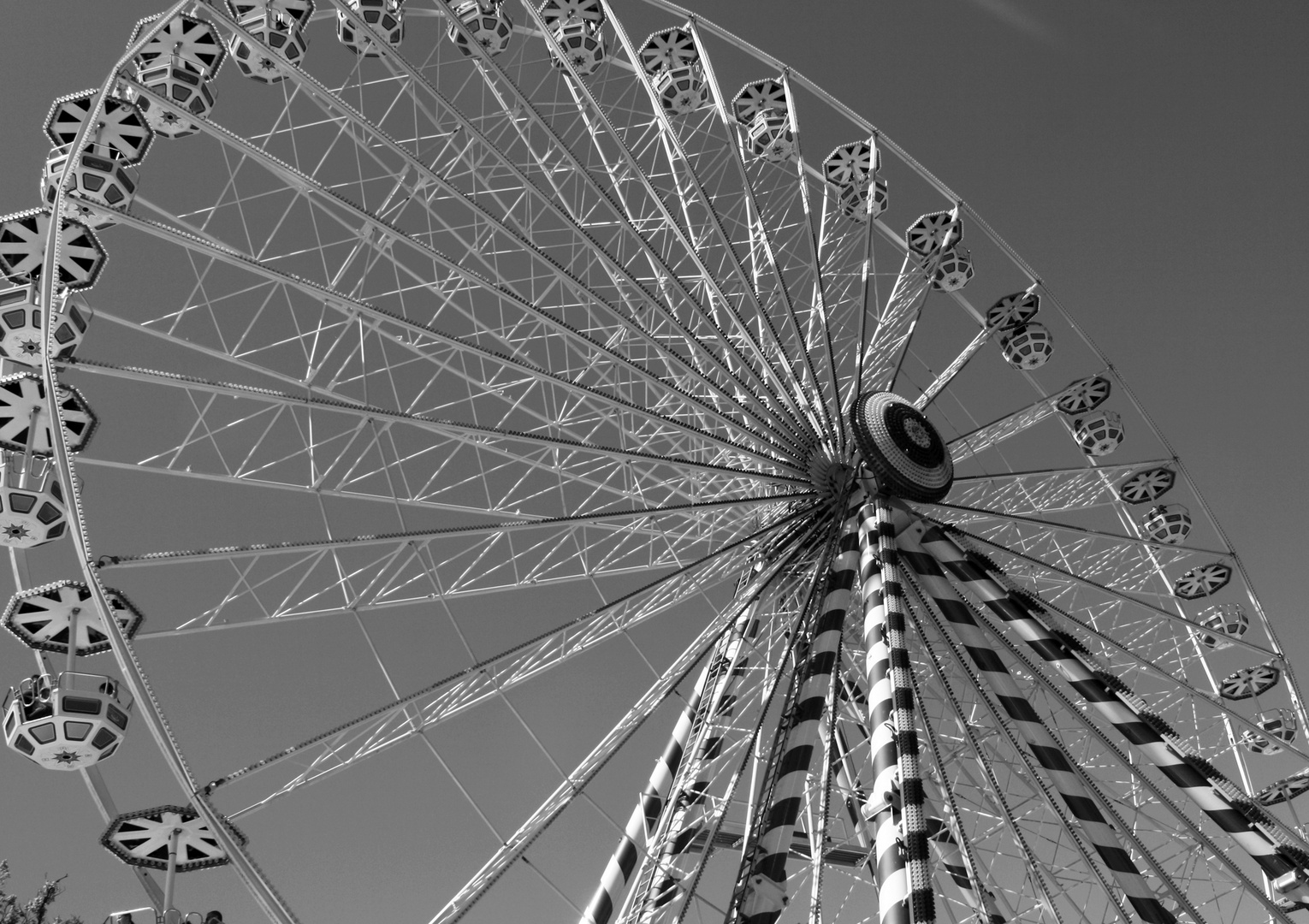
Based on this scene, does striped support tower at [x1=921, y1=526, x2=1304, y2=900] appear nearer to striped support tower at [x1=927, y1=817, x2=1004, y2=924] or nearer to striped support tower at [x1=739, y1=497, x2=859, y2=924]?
striped support tower at [x1=739, y1=497, x2=859, y2=924]

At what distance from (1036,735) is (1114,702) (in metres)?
1.37

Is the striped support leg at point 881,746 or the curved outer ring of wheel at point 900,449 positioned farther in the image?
the curved outer ring of wheel at point 900,449

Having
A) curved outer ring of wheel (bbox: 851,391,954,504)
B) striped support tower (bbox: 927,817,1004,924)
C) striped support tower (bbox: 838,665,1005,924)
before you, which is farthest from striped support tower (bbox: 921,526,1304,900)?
striped support tower (bbox: 927,817,1004,924)

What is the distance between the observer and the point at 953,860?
61.6 ft

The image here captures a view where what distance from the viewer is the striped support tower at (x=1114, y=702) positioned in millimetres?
14594

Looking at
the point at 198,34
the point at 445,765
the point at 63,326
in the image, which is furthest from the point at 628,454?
the point at 198,34

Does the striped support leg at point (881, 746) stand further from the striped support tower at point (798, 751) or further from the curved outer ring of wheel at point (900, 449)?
the curved outer ring of wheel at point (900, 449)

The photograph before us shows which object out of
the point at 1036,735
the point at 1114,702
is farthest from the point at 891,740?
the point at 1114,702

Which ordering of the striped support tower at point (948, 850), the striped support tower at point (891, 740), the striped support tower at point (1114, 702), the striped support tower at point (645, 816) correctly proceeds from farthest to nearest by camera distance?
the striped support tower at point (645, 816) → the striped support tower at point (948, 850) → the striped support tower at point (1114, 702) → the striped support tower at point (891, 740)

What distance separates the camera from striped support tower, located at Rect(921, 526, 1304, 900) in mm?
14594

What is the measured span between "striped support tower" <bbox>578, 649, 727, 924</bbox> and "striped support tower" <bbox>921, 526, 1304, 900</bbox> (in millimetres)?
3545

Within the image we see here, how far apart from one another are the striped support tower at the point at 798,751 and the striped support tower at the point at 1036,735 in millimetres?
1094

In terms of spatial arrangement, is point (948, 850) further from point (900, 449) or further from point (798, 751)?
point (900, 449)

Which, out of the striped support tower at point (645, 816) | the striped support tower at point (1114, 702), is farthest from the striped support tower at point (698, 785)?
the striped support tower at point (1114, 702)
